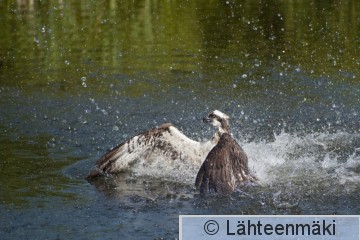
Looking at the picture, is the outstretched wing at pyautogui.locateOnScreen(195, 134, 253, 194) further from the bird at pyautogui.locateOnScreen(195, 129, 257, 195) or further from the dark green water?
the dark green water

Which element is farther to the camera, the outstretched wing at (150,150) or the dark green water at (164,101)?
the outstretched wing at (150,150)

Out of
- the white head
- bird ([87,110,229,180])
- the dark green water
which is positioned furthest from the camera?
bird ([87,110,229,180])

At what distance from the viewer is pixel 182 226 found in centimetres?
1045

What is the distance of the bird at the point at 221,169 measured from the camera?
11.7m

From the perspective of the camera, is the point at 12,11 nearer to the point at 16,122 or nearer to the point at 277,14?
the point at 277,14

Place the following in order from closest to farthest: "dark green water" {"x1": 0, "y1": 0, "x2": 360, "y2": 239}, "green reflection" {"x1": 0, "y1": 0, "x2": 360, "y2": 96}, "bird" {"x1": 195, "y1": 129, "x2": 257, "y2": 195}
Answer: "dark green water" {"x1": 0, "y1": 0, "x2": 360, "y2": 239} < "bird" {"x1": 195, "y1": 129, "x2": 257, "y2": 195} < "green reflection" {"x1": 0, "y1": 0, "x2": 360, "y2": 96}

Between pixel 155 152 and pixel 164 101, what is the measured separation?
11.2ft

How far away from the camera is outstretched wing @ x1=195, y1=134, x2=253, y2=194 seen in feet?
38.5

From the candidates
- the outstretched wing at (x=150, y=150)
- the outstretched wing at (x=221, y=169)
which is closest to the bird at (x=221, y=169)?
the outstretched wing at (x=221, y=169)

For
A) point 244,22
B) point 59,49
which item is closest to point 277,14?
point 244,22

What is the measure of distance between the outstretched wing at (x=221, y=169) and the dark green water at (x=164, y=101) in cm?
17

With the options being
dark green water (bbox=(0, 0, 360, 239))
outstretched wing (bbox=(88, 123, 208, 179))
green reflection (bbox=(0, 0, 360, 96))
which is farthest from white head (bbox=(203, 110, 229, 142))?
green reflection (bbox=(0, 0, 360, 96))

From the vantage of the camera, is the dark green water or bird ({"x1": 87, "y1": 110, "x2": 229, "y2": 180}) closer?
the dark green water

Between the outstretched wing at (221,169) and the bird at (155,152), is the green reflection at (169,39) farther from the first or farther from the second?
the outstretched wing at (221,169)
